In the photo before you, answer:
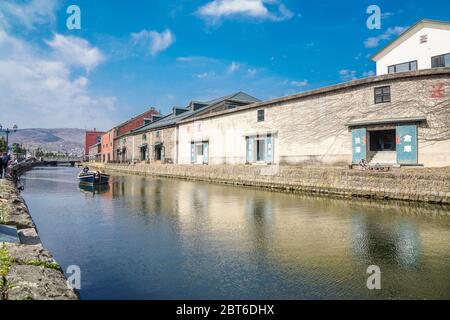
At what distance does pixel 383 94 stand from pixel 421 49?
928cm

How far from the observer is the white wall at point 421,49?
73.8 ft

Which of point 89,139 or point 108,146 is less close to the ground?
point 89,139

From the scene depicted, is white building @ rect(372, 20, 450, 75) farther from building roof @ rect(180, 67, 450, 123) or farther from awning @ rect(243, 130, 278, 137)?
awning @ rect(243, 130, 278, 137)

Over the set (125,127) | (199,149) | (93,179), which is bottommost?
(93,179)

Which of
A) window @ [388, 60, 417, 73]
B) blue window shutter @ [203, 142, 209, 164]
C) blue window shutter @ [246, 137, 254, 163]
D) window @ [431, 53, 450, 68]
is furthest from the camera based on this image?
blue window shutter @ [203, 142, 209, 164]

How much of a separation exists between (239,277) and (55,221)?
28.9 feet

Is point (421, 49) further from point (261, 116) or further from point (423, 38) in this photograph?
point (261, 116)

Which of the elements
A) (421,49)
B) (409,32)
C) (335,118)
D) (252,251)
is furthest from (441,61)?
(252,251)

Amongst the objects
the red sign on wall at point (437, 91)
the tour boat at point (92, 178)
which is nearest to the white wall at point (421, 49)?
the red sign on wall at point (437, 91)

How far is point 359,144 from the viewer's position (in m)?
19.2

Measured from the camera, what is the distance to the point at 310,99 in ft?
74.5

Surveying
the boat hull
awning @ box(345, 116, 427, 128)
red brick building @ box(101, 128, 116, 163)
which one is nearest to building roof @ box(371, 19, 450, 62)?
awning @ box(345, 116, 427, 128)

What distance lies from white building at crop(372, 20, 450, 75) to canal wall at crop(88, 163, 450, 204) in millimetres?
12138

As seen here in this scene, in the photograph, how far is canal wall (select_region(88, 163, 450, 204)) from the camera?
47.4 ft
